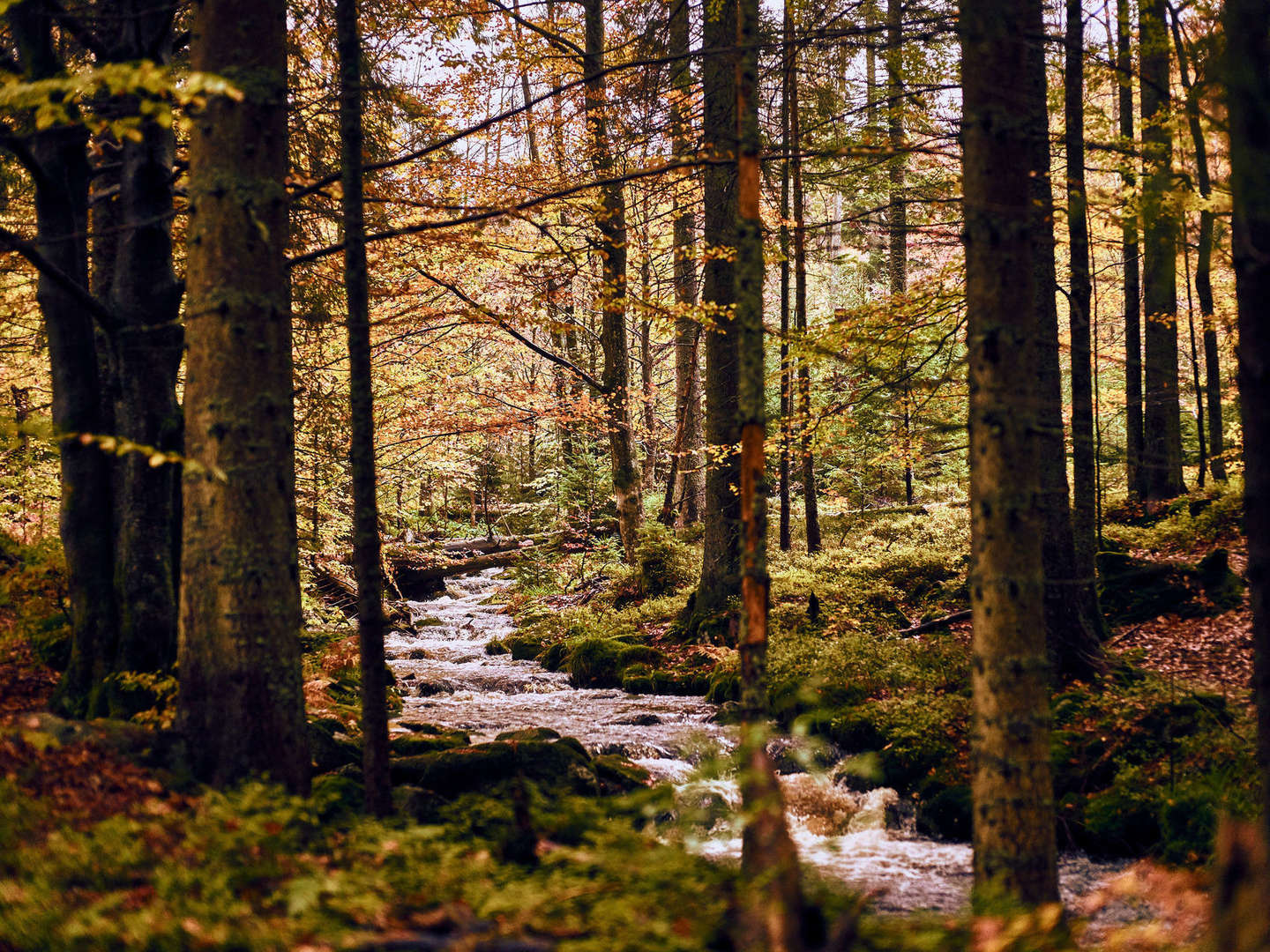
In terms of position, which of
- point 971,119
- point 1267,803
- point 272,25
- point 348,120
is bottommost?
point 1267,803

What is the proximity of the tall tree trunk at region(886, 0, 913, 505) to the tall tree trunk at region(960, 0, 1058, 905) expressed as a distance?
70 cm

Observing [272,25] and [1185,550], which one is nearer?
[272,25]

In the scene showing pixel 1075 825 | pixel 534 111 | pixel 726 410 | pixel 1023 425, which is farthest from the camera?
pixel 534 111

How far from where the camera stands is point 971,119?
14.0ft

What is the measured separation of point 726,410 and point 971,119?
315 inches

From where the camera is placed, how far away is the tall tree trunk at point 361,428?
5.04m

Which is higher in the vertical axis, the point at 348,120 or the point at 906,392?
the point at 348,120

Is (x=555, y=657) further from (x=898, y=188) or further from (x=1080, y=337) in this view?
(x=898, y=188)

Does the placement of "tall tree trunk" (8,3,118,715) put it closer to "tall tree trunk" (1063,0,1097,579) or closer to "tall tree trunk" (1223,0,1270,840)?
"tall tree trunk" (1223,0,1270,840)

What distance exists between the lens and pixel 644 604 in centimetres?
1424

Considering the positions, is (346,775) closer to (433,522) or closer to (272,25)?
(272,25)

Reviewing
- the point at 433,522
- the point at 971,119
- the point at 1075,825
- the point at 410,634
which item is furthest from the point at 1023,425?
the point at 433,522

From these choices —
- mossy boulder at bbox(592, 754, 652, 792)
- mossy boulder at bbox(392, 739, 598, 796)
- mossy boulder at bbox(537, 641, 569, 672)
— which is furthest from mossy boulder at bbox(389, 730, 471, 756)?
mossy boulder at bbox(537, 641, 569, 672)

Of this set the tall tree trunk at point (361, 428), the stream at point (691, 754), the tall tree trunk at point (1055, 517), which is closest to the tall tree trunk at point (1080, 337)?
the tall tree trunk at point (1055, 517)
